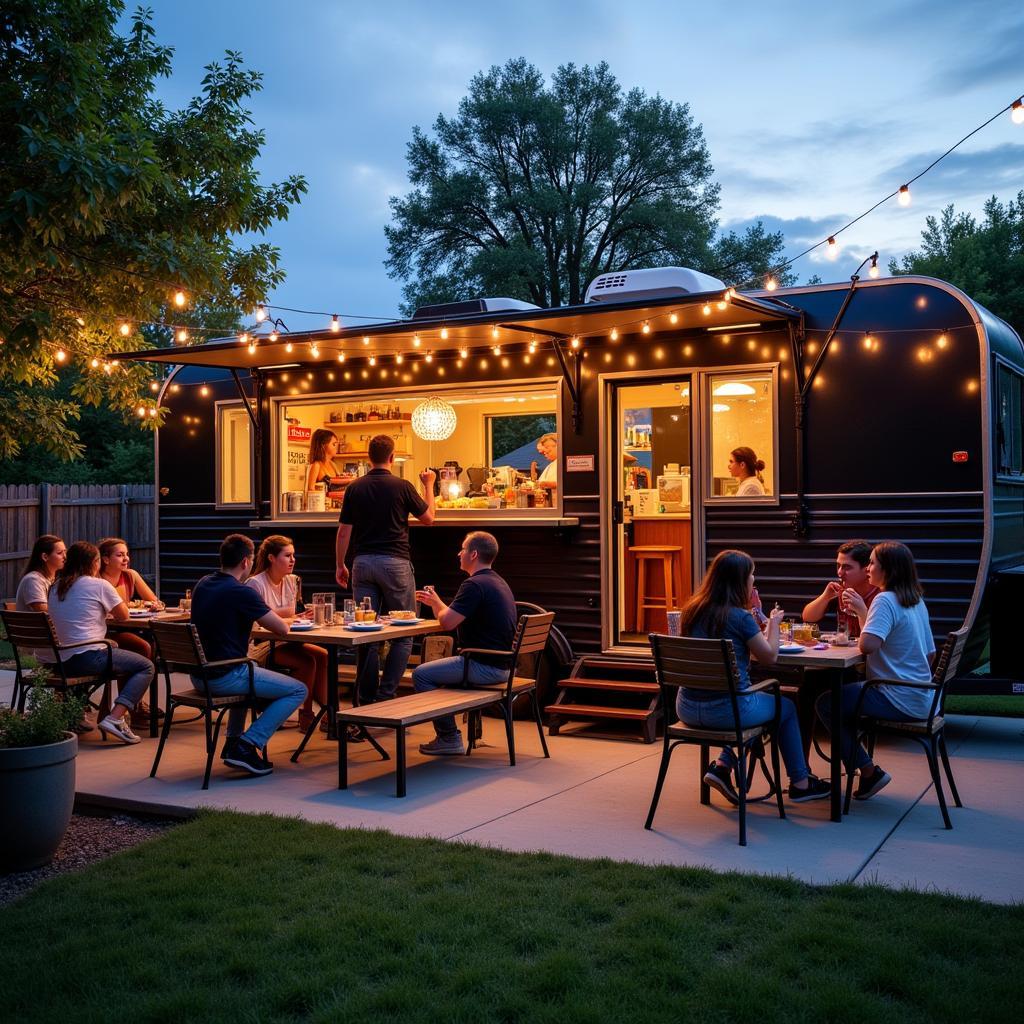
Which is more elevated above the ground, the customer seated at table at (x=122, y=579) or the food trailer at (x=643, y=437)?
the food trailer at (x=643, y=437)

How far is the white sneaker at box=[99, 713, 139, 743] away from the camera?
749 centimetres

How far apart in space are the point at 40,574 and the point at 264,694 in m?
2.27

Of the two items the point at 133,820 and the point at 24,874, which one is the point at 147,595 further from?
the point at 24,874

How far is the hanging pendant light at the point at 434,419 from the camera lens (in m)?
9.78

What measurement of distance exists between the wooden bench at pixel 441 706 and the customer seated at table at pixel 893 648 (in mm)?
1999

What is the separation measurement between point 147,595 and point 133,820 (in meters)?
3.09

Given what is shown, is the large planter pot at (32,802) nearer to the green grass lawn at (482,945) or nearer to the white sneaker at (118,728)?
the green grass lawn at (482,945)

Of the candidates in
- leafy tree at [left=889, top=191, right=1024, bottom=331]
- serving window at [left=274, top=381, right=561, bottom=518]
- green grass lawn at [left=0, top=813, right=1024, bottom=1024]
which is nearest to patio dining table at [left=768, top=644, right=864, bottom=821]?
green grass lawn at [left=0, top=813, right=1024, bottom=1024]

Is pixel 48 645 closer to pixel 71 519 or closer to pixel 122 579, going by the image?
pixel 122 579

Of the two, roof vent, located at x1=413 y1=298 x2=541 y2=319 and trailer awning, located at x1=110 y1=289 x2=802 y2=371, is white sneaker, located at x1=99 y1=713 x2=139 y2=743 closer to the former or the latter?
trailer awning, located at x1=110 y1=289 x2=802 y2=371

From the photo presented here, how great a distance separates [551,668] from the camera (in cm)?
854

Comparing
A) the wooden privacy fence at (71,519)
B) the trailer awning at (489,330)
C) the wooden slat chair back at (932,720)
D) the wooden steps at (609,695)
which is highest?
the trailer awning at (489,330)

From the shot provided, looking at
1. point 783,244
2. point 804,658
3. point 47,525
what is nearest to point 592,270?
point 783,244

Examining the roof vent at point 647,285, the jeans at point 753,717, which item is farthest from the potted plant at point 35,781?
the roof vent at point 647,285
